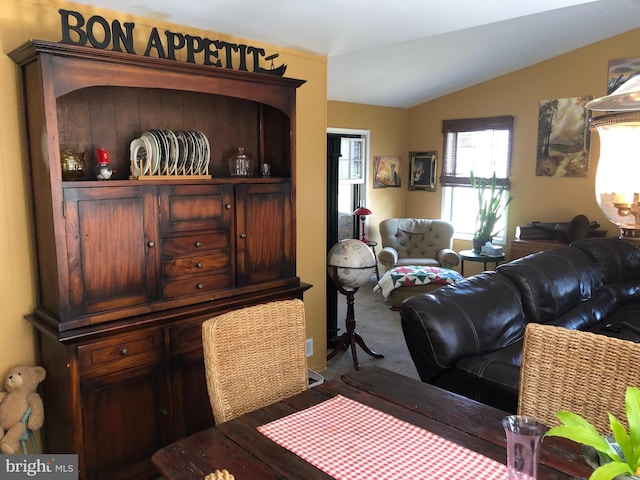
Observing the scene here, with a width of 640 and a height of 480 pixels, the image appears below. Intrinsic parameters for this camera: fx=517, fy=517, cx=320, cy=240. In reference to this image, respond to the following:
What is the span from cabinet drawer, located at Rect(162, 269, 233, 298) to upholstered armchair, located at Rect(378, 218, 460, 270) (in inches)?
140

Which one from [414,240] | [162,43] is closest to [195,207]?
[162,43]

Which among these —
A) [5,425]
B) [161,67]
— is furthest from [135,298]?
[161,67]

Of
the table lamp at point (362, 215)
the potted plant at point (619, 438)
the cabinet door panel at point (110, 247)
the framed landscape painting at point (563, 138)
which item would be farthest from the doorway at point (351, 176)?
the potted plant at point (619, 438)

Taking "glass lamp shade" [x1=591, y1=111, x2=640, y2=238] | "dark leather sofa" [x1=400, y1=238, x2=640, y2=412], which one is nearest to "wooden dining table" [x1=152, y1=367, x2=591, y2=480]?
"dark leather sofa" [x1=400, y1=238, x2=640, y2=412]

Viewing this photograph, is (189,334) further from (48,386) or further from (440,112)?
(440,112)

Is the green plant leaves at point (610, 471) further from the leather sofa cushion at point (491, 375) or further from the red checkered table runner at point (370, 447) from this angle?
the leather sofa cushion at point (491, 375)

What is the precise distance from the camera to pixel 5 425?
2.23 m

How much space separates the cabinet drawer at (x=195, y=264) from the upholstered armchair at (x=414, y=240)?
11.8 feet

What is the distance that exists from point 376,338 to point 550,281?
192 centimetres

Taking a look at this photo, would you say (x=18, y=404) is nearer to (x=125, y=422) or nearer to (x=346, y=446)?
(x=125, y=422)

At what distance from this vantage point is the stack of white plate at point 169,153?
256 centimetres

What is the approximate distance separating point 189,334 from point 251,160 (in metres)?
1.11

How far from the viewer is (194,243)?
2664mm

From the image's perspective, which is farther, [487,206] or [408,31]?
[487,206]
